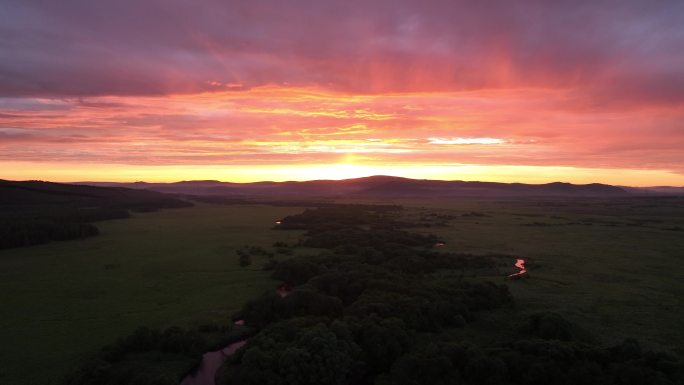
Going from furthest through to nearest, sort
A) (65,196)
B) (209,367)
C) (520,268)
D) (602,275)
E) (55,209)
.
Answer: (65,196), (55,209), (520,268), (602,275), (209,367)

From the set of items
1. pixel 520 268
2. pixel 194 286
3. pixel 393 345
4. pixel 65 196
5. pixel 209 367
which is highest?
pixel 65 196

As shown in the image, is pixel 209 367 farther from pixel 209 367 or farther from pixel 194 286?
pixel 194 286

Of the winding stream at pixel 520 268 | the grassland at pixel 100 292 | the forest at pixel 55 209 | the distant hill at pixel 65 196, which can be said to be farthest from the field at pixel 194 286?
the distant hill at pixel 65 196

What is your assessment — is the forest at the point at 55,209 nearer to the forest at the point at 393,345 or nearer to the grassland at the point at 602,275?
the forest at the point at 393,345

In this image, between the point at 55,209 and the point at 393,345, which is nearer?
the point at 393,345

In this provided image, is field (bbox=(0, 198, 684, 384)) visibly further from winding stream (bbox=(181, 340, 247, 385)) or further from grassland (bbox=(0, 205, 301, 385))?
winding stream (bbox=(181, 340, 247, 385))

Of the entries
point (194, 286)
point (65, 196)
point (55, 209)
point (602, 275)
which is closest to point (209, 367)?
point (194, 286)
